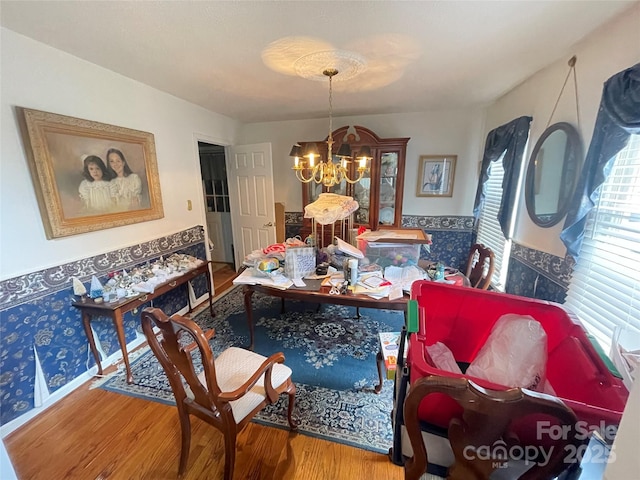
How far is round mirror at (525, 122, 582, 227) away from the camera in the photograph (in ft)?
5.53

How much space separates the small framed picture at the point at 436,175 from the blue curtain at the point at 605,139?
2.08m

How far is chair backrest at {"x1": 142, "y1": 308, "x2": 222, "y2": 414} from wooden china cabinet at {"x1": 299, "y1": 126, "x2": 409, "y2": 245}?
273 cm

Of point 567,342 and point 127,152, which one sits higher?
point 127,152

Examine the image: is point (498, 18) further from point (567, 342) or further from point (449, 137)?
point (449, 137)

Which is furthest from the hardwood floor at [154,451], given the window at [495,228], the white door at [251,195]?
the white door at [251,195]

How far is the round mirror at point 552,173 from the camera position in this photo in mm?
1685

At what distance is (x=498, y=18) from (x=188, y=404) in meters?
2.59

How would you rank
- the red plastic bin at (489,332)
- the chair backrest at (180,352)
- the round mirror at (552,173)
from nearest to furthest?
the red plastic bin at (489,332) → the chair backrest at (180,352) → the round mirror at (552,173)

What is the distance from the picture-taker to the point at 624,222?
1.34 metres

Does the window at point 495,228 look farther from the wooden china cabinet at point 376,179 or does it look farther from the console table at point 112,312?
the console table at point 112,312

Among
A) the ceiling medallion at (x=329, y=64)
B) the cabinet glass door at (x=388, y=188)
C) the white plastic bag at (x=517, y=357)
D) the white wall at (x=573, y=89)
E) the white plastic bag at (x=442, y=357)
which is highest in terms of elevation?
the ceiling medallion at (x=329, y=64)

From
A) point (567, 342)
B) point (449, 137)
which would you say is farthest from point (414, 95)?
point (567, 342)

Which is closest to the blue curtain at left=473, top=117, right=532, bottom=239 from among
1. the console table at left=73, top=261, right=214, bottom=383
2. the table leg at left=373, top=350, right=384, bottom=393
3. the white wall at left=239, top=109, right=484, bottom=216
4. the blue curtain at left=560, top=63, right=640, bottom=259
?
the white wall at left=239, top=109, right=484, bottom=216

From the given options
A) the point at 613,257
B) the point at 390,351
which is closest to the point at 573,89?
the point at 613,257
